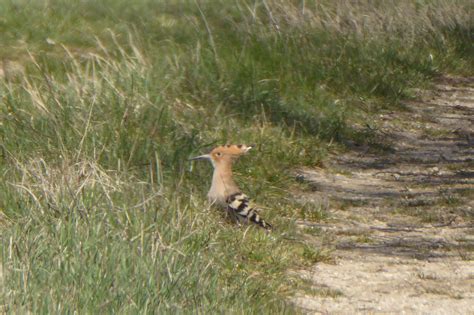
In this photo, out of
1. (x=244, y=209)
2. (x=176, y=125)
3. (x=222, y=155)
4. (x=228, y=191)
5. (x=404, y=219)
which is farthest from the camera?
(x=176, y=125)

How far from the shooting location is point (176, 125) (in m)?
8.88

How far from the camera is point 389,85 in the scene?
40.4ft

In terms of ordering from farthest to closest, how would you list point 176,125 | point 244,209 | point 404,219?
1. point 176,125
2. point 404,219
3. point 244,209

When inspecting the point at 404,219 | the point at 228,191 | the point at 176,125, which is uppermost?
the point at 228,191

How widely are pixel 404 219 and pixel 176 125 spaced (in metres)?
1.70

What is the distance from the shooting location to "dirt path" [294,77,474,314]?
269 inches

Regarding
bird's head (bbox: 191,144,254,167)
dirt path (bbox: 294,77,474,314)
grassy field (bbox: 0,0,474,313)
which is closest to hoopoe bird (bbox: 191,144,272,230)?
bird's head (bbox: 191,144,254,167)

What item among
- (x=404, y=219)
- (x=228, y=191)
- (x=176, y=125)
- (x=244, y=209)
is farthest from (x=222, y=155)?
(x=404, y=219)

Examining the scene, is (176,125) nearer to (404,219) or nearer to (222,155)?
(222,155)

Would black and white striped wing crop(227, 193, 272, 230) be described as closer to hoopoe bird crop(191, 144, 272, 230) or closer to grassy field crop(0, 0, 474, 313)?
hoopoe bird crop(191, 144, 272, 230)

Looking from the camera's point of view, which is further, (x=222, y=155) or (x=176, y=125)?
(x=176, y=125)

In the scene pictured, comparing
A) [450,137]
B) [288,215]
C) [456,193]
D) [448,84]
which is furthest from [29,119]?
[448,84]

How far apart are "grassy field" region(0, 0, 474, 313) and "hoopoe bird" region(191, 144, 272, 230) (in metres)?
0.10

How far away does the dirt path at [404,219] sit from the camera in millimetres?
6840
